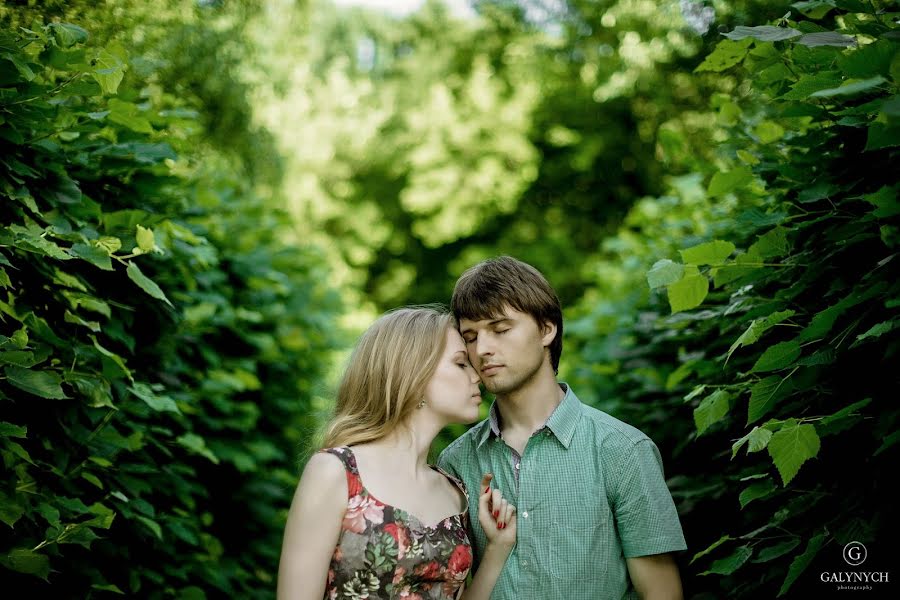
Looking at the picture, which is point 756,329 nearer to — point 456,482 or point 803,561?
point 803,561

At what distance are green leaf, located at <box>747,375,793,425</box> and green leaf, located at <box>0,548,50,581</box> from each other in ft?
6.71

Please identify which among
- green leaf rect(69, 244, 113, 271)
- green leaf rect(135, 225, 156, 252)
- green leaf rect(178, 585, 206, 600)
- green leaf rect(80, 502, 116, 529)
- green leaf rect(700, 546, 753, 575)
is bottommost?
green leaf rect(178, 585, 206, 600)

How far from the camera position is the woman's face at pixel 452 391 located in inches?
122

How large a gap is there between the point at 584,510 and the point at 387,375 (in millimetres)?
891

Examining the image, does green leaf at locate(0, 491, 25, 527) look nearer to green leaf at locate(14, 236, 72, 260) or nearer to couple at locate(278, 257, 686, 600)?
green leaf at locate(14, 236, 72, 260)

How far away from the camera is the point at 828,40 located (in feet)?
6.80

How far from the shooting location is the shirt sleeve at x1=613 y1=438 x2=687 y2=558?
2.67m

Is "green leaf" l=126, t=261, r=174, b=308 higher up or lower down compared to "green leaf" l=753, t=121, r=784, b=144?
lower down

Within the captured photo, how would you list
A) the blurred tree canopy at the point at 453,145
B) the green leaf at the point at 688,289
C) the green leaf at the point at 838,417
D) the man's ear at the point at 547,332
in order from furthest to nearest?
the blurred tree canopy at the point at 453,145 → the man's ear at the point at 547,332 → the green leaf at the point at 688,289 → the green leaf at the point at 838,417

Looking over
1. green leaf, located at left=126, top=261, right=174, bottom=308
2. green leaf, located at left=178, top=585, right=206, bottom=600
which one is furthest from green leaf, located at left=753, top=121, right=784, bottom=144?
green leaf, located at left=178, top=585, right=206, bottom=600

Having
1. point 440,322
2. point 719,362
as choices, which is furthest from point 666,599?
point 440,322

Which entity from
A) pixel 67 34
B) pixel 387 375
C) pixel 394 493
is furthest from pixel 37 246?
pixel 394 493

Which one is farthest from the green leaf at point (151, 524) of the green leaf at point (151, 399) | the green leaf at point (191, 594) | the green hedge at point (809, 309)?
the green hedge at point (809, 309)

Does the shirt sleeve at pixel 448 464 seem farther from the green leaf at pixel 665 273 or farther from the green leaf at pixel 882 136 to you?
the green leaf at pixel 882 136
